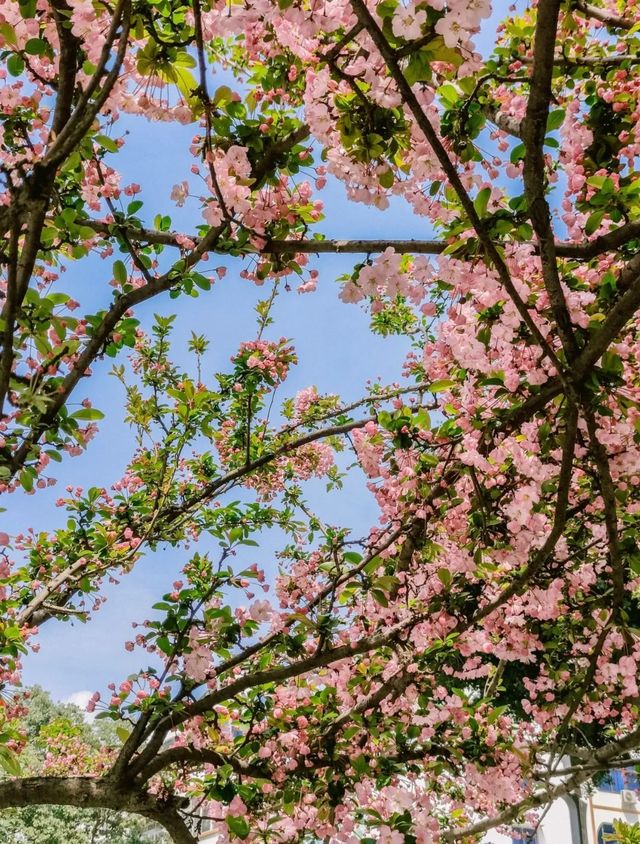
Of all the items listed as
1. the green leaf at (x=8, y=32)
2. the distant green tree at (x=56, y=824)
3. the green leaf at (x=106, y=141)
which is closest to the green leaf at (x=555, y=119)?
the green leaf at (x=106, y=141)

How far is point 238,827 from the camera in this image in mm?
2691

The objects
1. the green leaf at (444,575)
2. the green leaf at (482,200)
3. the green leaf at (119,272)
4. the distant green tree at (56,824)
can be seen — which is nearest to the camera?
the green leaf at (482,200)

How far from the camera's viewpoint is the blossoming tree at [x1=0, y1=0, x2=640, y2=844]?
1.82m

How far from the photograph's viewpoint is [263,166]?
7.84 feet

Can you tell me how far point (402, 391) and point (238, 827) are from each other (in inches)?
119

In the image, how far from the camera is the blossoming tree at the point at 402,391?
5.98ft

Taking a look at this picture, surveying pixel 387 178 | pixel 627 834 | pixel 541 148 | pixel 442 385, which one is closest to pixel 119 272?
pixel 387 178

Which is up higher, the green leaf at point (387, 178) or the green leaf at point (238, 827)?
the green leaf at point (387, 178)

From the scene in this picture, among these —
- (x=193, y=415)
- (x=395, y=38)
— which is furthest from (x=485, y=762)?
(x=395, y=38)

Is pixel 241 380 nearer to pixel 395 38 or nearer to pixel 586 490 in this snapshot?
pixel 586 490

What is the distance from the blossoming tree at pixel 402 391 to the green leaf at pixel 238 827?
2cm

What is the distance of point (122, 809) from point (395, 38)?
333cm

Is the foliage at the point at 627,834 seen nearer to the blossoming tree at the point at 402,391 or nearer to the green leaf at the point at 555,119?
the blossoming tree at the point at 402,391

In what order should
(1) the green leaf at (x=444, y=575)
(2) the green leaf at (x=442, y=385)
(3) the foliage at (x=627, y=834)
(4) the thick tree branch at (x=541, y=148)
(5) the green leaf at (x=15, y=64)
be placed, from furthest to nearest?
1. (3) the foliage at (x=627, y=834)
2. (1) the green leaf at (x=444, y=575)
3. (2) the green leaf at (x=442, y=385)
4. (5) the green leaf at (x=15, y=64)
5. (4) the thick tree branch at (x=541, y=148)
